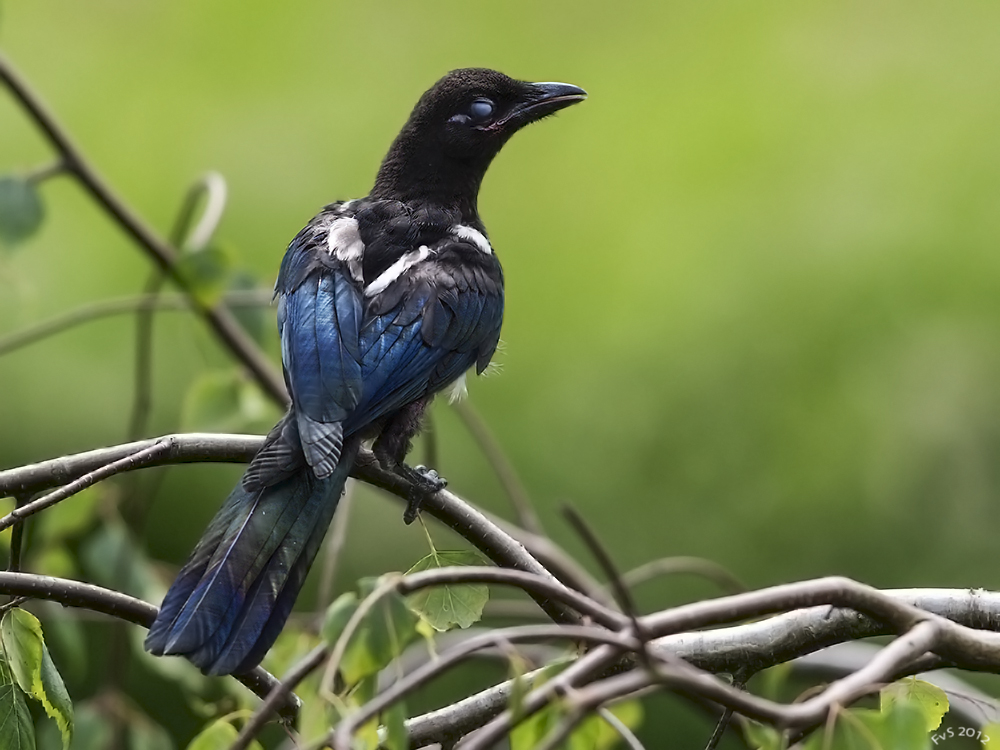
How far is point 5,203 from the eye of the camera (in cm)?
255

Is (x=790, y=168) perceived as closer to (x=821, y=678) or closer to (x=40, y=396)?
(x=821, y=678)

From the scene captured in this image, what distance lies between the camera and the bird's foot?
6.40ft

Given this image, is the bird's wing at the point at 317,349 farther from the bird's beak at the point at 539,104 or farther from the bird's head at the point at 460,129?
the bird's beak at the point at 539,104

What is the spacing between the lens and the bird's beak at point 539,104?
303cm

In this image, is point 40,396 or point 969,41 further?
point 969,41

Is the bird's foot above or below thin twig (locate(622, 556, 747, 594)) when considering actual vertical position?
above

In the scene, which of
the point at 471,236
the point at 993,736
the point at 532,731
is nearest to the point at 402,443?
the point at 471,236

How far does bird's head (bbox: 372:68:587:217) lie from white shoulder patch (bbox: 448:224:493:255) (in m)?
0.15

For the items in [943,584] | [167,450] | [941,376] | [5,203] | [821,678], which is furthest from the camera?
[941,376]

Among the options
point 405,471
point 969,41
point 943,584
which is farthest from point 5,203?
point 969,41

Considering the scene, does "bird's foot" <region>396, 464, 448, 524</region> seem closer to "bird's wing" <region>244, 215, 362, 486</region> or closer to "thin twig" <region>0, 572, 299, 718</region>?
"bird's wing" <region>244, 215, 362, 486</region>

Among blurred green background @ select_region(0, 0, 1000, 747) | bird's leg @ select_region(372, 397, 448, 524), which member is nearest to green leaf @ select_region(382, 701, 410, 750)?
bird's leg @ select_region(372, 397, 448, 524)

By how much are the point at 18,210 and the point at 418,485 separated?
119cm

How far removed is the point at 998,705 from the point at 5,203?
2123 millimetres
